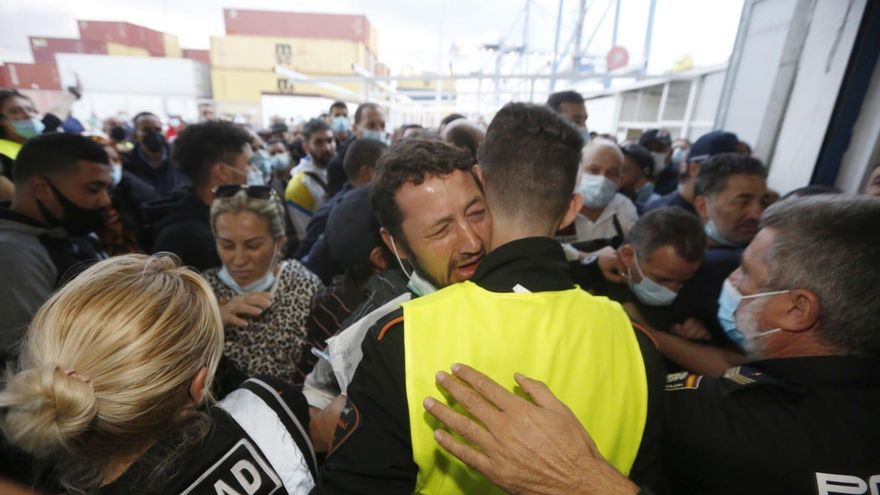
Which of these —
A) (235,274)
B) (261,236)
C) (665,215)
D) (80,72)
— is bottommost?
(235,274)

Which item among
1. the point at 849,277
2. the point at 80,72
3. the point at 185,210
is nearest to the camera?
the point at 849,277

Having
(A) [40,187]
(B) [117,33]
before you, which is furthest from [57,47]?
(A) [40,187]

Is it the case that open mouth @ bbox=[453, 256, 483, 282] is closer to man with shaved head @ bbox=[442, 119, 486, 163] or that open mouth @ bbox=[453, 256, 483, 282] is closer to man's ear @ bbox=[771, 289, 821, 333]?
man's ear @ bbox=[771, 289, 821, 333]

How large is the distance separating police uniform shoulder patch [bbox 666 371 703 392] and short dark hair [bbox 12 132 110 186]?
306cm

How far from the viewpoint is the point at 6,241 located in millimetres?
1682

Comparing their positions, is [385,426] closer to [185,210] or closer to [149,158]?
[185,210]

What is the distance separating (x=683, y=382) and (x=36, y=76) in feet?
118

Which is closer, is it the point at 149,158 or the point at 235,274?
the point at 235,274

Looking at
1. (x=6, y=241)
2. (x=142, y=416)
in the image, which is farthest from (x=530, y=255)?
(x=6, y=241)

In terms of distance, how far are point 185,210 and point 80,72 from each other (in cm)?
2695

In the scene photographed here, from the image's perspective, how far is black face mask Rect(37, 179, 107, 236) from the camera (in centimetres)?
200

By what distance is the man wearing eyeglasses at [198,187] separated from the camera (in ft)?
7.42

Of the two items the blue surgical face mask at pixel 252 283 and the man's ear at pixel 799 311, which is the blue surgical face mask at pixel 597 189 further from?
the blue surgical face mask at pixel 252 283

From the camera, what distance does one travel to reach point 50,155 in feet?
6.78
